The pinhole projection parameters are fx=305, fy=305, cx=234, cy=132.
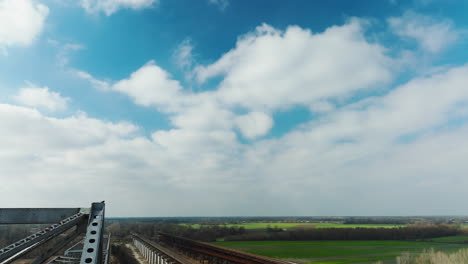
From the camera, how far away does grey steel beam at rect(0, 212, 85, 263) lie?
4250 mm

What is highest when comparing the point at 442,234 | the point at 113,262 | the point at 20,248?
the point at 20,248

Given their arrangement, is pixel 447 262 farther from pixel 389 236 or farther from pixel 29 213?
pixel 389 236

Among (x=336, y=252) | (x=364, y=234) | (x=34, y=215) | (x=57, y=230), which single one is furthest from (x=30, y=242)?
(x=364, y=234)

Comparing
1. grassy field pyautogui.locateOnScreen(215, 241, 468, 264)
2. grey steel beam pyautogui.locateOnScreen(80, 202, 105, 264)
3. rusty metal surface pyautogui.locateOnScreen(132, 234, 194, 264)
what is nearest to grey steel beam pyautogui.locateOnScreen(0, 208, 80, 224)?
grey steel beam pyautogui.locateOnScreen(80, 202, 105, 264)

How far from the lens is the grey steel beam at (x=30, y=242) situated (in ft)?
13.9

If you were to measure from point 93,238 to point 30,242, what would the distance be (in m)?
0.91

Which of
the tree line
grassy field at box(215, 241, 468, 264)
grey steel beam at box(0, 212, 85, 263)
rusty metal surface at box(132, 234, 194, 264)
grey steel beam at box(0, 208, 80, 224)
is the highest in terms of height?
grey steel beam at box(0, 208, 80, 224)

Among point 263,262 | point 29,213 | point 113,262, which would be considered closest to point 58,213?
point 29,213

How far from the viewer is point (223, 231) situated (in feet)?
318

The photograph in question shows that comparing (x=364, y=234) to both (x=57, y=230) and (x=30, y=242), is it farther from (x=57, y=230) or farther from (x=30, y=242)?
(x=30, y=242)

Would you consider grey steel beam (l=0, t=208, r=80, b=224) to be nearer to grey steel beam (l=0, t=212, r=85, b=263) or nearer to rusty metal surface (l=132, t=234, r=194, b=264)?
grey steel beam (l=0, t=212, r=85, b=263)

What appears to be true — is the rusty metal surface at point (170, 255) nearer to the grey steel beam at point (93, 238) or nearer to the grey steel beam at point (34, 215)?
the grey steel beam at point (34, 215)

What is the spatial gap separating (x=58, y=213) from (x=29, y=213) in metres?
0.55

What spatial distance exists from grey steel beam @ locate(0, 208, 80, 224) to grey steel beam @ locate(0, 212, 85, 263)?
0.76 m
